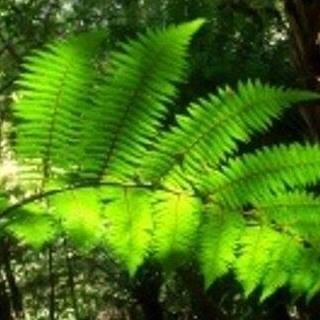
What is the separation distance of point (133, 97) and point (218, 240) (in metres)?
0.29

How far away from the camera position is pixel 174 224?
1343mm

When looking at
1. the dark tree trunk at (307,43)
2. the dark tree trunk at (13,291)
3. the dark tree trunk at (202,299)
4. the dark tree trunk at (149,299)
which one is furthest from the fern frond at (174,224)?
the dark tree trunk at (13,291)

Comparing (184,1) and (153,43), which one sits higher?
(153,43)

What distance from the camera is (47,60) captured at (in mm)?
1278

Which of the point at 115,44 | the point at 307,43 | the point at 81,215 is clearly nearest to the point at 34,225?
the point at 81,215

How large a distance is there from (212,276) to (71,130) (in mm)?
348

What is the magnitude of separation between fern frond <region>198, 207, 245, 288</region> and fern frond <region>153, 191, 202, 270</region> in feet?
0.07

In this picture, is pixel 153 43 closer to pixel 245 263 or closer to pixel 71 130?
pixel 71 130

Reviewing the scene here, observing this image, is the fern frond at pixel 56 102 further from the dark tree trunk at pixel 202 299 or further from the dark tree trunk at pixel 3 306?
the dark tree trunk at pixel 3 306

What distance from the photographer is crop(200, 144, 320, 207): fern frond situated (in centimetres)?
133

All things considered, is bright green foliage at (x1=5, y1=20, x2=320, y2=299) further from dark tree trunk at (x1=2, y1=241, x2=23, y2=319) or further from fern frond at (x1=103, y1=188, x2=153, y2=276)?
dark tree trunk at (x1=2, y1=241, x2=23, y2=319)

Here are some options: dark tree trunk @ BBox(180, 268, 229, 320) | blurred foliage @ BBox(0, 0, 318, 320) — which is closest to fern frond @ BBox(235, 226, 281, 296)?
blurred foliage @ BBox(0, 0, 318, 320)

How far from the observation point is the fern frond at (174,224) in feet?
4.35

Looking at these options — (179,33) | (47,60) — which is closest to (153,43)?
(179,33)
